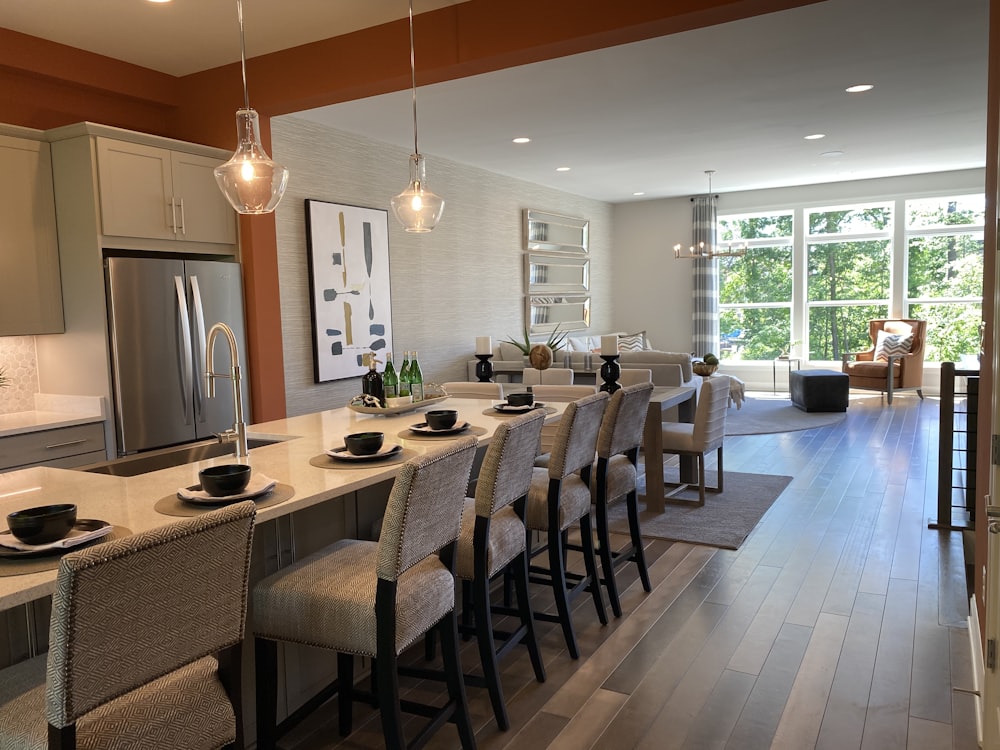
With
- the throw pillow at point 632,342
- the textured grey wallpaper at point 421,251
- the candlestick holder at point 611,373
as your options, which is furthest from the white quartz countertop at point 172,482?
the throw pillow at point 632,342

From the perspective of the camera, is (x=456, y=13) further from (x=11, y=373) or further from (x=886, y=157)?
(x=886, y=157)

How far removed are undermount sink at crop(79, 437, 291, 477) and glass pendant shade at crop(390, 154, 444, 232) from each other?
122 cm

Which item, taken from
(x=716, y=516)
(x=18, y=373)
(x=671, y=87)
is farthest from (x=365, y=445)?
(x=671, y=87)

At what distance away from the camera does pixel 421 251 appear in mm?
7031

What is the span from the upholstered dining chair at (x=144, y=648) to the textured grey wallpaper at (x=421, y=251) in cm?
434

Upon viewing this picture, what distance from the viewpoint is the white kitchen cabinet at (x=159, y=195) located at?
3.88 meters

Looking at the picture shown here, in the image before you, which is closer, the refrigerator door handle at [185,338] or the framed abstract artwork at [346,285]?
the refrigerator door handle at [185,338]

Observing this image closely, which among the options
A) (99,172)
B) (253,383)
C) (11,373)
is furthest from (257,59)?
(11,373)

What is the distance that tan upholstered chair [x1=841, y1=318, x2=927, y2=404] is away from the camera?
949 centimetres

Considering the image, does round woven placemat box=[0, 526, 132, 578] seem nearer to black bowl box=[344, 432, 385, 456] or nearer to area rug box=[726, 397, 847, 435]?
black bowl box=[344, 432, 385, 456]

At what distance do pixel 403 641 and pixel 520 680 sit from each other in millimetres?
967

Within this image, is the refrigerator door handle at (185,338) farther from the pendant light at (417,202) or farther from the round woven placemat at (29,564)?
the round woven placemat at (29,564)

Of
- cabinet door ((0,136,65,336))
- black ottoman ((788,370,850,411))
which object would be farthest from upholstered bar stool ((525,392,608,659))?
black ottoman ((788,370,850,411))

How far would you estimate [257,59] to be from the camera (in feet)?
14.3
